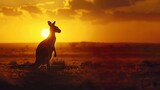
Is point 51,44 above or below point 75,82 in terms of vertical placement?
above

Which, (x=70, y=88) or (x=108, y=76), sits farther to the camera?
(x=108, y=76)

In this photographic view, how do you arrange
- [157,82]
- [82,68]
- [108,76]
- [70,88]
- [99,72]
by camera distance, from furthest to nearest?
1. [82,68]
2. [99,72]
3. [108,76]
4. [157,82]
5. [70,88]

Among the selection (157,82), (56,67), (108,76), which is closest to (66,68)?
(56,67)

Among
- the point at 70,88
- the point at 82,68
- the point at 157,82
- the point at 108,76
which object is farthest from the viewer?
the point at 82,68

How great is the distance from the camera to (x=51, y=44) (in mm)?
26766

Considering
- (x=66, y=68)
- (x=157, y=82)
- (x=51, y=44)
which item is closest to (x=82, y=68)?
(x=66, y=68)

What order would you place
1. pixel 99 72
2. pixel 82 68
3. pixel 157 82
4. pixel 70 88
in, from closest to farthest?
1. pixel 70 88
2. pixel 157 82
3. pixel 99 72
4. pixel 82 68

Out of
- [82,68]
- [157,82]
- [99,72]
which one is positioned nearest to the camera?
[157,82]

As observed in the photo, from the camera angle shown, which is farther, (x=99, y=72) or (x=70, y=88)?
(x=99, y=72)

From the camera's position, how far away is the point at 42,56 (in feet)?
86.8

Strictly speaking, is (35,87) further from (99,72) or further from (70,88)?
(99,72)

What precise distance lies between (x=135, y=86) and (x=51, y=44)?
6862mm

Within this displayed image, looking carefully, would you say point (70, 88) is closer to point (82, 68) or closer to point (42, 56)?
point (42, 56)

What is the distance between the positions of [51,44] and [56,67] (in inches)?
62.6
